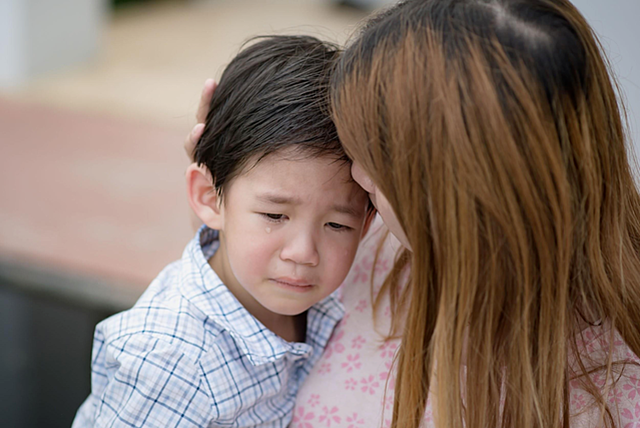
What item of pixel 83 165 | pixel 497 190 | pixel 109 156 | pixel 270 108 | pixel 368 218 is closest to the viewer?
pixel 497 190

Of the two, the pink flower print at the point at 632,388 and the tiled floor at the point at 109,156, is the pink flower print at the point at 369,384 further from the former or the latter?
the tiled floor at the point at 109,156

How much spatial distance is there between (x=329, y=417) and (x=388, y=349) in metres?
0.12

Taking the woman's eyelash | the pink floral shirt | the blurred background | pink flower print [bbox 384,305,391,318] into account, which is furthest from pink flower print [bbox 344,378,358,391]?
the blurred background

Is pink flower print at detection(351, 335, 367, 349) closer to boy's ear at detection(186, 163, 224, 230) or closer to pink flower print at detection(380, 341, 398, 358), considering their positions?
pink flower print at detection(380, 341, 398, 358)

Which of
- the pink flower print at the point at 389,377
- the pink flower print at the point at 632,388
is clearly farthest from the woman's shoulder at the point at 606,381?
the pink flower print at the point at 389,377

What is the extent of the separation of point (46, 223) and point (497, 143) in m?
2.19

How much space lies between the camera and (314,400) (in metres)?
0.94

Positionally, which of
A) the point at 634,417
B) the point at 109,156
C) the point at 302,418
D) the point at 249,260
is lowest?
the point at 302,418

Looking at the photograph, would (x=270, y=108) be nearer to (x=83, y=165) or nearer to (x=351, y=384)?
(x=351, y=384)

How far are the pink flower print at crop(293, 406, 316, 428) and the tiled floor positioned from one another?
609 mm

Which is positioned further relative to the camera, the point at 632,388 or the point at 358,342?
the point at 358,342

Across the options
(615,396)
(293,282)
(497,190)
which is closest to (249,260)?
(293,282)

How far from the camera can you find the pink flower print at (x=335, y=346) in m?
0.99

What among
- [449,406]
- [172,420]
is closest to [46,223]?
[172,420]
